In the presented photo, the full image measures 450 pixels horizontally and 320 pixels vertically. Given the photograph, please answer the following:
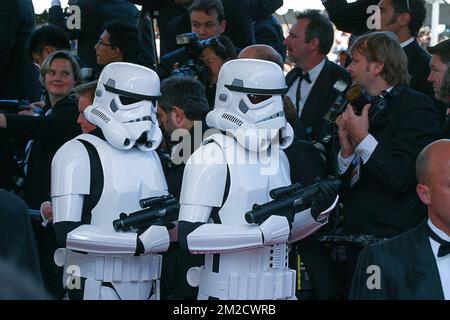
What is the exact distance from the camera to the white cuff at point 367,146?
15.7 feet

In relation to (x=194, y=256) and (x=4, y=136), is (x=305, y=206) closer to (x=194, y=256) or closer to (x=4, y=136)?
(x=194, y=256)

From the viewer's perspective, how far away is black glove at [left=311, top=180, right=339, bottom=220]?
4.18 meters

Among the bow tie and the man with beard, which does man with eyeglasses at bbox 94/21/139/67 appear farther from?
the man with beard

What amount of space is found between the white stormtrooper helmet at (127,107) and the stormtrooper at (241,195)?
30 cm

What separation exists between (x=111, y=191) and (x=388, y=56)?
1.77 metres

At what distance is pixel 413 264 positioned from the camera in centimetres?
366

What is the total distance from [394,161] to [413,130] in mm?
229

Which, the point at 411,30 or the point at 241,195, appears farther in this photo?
the point at 411,30

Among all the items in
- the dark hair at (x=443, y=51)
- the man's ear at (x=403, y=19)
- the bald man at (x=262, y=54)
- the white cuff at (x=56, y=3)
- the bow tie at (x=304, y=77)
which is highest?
the man's ear at (x=403, y=19)

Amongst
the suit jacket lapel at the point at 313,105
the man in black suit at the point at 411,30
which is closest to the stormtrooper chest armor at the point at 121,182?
the suit jacket lapel at the point at 313,105

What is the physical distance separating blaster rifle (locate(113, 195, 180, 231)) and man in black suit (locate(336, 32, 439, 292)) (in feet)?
3.57

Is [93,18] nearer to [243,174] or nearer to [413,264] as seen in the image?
[243,174]

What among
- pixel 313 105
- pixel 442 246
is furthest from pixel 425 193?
pixel 313 105

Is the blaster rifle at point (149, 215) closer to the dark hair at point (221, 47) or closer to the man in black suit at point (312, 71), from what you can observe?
the man in black suit at point (312, 71)
